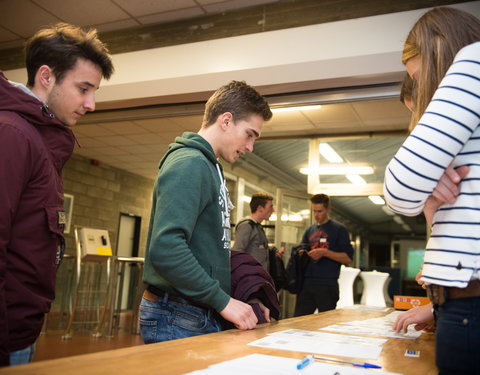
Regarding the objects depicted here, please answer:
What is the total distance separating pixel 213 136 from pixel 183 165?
260 mm

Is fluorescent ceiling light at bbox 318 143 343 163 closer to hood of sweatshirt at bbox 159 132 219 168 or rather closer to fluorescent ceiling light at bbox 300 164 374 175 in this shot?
fluorescent ceiling light at bbox 300 164 374 175

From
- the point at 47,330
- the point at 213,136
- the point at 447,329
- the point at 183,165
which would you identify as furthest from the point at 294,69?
the point at 47,330

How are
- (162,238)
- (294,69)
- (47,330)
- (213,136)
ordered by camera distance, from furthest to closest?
(47,330) → (294,69) → (213,136) → (162,238)

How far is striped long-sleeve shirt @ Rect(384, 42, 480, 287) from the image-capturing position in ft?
2.18

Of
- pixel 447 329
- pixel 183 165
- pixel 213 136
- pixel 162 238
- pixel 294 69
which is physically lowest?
pixel 447 329

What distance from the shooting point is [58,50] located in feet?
3.82

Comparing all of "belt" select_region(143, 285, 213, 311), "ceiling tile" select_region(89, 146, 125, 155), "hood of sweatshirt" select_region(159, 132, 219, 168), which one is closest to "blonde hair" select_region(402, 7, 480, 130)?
"hood of sweatshirt" select_region(159, 132, 219, 168)

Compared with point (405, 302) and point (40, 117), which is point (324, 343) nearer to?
point (40, 117)

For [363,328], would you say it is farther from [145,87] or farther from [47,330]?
[47,330]

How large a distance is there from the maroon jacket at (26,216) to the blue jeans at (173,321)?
0.26m

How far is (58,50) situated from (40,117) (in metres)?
0.22

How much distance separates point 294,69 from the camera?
3395mm

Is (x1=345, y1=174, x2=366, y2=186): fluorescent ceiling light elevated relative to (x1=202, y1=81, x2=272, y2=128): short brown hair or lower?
elevated

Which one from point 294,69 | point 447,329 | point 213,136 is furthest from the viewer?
point 294,69
